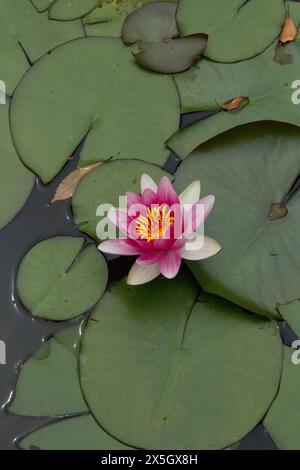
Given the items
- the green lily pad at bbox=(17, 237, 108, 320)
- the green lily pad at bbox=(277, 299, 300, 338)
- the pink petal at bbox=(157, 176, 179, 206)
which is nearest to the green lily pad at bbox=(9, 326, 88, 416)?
the green lily pad at bbox=(17, 237, 108, 320)

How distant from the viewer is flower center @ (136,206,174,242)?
1.73m

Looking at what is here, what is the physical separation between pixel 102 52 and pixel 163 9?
300 millimetres

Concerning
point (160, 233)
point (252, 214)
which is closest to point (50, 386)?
point (160, 233)

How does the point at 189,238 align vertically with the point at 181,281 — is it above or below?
above

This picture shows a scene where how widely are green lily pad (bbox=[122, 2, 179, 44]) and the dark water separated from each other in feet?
1.17

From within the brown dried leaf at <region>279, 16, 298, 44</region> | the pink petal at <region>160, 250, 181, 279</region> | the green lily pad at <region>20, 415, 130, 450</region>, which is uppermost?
the brown dried leaf at <region>279, 16, 298, 44</region>

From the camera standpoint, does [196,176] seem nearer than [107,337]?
No

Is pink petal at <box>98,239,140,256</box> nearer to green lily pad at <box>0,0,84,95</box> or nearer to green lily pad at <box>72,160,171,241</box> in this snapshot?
green lily pad at <box>72,160,171,241</box>

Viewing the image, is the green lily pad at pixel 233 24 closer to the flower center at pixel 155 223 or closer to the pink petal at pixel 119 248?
the flower center at pixel 155 223

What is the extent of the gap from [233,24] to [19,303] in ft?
4.25

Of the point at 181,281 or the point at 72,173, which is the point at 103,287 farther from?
the point at 72,173

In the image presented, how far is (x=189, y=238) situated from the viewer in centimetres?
174
